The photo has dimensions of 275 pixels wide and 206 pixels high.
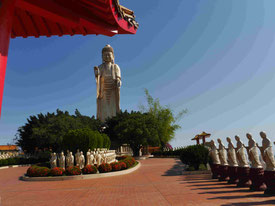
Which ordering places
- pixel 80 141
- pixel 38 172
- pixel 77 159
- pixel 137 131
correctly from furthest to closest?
1. pixel 137 131
2. pixel 80 141
3. pixel 77 159
4. pixel 38 172

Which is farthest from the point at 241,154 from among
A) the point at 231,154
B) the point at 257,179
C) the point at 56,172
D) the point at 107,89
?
the point at 107,89

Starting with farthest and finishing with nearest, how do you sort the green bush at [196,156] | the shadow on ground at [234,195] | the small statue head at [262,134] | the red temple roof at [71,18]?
the green bush at [196,156]
the small statue head at [262,134]
the shadow on ground at [234,195]
the red temple roof at [71,18]

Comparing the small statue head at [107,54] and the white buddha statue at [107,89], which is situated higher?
the small statue head at [107,54]

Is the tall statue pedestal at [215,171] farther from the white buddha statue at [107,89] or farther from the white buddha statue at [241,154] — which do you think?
the white buddha statue at [107,89]

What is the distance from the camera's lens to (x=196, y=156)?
42.4 feet

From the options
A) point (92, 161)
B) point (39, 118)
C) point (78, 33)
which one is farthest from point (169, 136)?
point (78, 33)

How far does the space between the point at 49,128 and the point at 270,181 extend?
85.3 ft

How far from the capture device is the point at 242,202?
6547 mm

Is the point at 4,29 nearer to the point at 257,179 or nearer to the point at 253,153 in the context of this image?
the point at 253,153

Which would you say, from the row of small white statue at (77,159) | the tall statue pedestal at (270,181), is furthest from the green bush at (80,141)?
the tall statue pedestal at (270,181)

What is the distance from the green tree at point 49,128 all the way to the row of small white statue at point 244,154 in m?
17.9

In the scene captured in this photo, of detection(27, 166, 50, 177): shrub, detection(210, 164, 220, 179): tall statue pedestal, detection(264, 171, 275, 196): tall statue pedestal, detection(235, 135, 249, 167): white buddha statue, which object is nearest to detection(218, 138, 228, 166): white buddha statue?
detection(210, 164, 220, 179): tall statue pedestal

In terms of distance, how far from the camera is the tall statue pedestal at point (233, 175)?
30.8ft

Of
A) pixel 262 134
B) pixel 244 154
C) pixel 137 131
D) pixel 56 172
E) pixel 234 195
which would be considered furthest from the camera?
pixel 137 131
